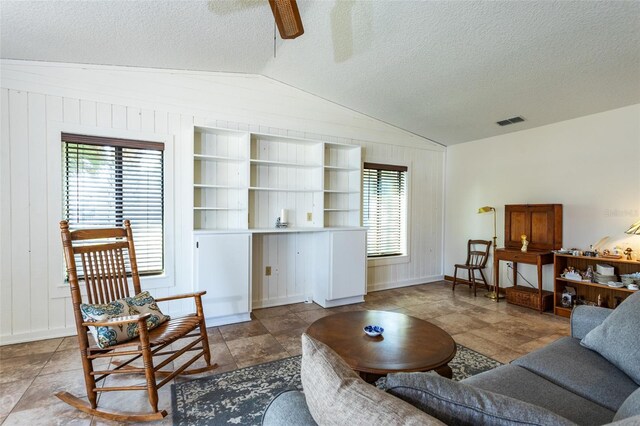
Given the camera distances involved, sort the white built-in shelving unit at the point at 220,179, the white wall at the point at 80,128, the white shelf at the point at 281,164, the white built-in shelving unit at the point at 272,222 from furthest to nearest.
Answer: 1. the white shelf at the point at 281,164
2. the white built-in shelving unit at the point at 220,179
3. the white built-in shelving unit at the point at 272,222
4. the white wall at the point at 80,128

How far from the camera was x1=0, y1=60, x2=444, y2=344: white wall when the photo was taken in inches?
115

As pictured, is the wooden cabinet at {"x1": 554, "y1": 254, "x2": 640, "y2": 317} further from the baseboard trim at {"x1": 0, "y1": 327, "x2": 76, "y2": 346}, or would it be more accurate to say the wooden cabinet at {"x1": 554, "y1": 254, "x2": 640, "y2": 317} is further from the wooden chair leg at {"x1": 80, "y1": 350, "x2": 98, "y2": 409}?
the baseboard trim at {"x1": 0, "y1": 327, "x2": 76, "y2": 346}

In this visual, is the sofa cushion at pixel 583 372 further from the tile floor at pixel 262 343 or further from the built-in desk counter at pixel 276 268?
the built-in desk counter at pixel 276 268

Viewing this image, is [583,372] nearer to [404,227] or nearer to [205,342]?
[205,342]

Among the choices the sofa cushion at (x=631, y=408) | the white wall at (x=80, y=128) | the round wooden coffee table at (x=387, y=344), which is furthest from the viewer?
the white wall at (x=80, y=128)

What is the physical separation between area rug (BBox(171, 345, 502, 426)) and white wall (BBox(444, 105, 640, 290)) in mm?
2508

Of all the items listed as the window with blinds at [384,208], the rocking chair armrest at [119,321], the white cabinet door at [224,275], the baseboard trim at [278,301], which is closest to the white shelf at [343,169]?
the window with blinds at [384,208]

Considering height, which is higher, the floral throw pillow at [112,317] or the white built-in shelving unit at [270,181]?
the white built-in shelving unit at [270,181]

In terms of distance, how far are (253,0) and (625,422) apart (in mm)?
3066

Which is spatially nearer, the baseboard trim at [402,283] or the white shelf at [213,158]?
the white shelf at [213,158]

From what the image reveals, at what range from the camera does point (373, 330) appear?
2088 millimetres

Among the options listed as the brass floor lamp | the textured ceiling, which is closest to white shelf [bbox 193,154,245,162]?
the textured ceiling

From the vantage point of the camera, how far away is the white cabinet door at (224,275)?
132 inches

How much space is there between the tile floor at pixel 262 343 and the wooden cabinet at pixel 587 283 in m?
0.33
